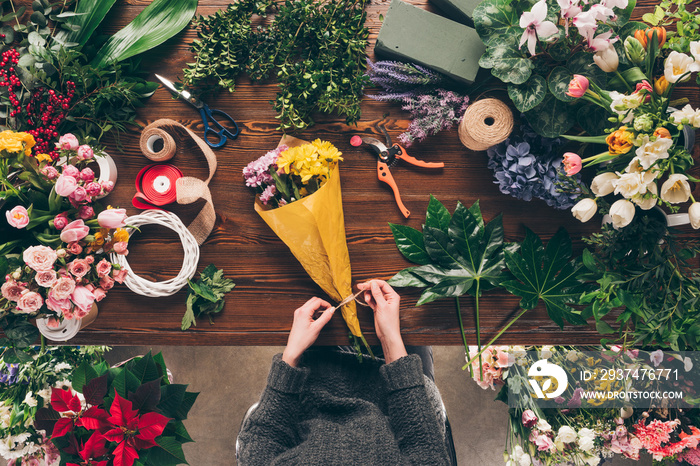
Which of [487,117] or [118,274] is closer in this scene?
[118,274]

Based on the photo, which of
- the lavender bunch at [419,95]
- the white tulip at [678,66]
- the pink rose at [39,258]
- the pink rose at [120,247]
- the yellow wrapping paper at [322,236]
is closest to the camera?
the white tulip at [678,66]

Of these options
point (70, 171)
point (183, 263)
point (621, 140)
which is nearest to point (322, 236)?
point (183, 263)

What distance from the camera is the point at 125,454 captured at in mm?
1092

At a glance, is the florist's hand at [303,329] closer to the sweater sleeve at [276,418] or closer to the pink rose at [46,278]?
the sweater sleeve at [276,418]

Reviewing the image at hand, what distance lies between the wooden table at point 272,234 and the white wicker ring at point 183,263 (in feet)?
0.22

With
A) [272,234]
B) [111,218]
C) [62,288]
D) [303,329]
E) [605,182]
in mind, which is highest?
[605,182]

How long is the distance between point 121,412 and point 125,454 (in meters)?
0.12

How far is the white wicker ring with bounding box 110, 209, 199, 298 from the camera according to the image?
1.26 m

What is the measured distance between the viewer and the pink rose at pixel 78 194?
Result: 1.02 meters

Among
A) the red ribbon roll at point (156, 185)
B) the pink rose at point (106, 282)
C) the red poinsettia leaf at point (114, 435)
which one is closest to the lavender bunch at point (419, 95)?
the red ribbon roll at point (156, 185)

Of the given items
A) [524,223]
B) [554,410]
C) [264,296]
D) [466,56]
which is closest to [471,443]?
[554,410]

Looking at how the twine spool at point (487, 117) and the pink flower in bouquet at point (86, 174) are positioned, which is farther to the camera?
the twine spool at point (487, 117)

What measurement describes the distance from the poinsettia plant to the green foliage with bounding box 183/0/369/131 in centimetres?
95

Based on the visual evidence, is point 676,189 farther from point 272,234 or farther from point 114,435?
point 114,435
